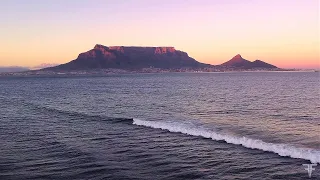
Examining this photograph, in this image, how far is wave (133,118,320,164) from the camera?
2426cm

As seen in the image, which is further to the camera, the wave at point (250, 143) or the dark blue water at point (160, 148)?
the wave at point (250, 143)

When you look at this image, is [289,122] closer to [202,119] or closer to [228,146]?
[202,119]

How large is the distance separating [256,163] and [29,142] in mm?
19446

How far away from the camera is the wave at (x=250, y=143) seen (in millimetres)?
24258

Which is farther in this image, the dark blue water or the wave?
the wave

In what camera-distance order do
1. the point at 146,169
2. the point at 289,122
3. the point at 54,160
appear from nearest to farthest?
the point at 146,169, the point at 54,160, the point at 289,122

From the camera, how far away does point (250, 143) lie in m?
27.8

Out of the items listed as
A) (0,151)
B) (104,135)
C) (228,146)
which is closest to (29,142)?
(0,151)

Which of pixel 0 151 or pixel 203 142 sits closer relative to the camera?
pixel 0 151

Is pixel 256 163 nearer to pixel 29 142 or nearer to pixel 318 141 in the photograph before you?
pixel 318 141

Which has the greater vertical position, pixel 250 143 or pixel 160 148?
pixel 250 143

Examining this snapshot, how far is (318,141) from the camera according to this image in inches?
1125

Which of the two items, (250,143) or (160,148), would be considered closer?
(160,148)

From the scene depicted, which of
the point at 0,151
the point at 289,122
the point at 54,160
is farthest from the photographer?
the point at 289,122
